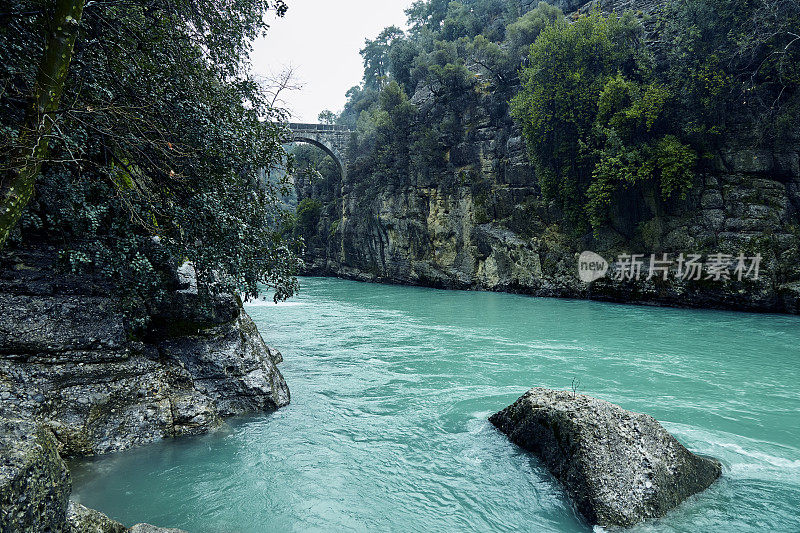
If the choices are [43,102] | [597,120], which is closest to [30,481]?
[43,102]

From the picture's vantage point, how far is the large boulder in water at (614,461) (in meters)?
3.87

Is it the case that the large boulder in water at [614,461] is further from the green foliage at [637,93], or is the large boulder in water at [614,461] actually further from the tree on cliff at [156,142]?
the green foliage at [637,93]

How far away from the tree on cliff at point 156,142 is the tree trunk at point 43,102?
0.73m

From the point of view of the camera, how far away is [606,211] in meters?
20.0

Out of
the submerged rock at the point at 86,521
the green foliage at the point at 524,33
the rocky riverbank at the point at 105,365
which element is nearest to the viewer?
the submerged rock at the point at 86,521

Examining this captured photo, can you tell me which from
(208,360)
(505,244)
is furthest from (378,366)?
(505,244)

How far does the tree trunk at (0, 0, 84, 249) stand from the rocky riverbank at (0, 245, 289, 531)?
1942 mm

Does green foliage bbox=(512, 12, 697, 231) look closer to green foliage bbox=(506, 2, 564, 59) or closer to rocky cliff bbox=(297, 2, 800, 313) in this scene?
rocky cliff bbox=(297, 2, 800, 313)

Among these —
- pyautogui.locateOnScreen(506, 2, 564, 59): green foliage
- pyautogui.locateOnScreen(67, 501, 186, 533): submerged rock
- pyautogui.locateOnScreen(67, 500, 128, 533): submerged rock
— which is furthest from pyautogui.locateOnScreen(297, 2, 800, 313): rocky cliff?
pyautogui.locateOnScreen(67, 500, 128, 533): submerged rock

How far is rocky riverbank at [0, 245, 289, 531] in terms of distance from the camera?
15.2 ft

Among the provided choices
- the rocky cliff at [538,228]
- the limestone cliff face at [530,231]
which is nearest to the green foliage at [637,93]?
the rocky cliff at [538,228]

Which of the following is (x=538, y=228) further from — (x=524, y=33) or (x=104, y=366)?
(x=104, y=366)

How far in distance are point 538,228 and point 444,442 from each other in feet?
66.6

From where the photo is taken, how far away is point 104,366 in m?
5.12
